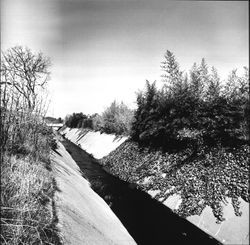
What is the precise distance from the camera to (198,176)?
955 cm

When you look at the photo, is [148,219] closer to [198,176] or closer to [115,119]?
[198,176]

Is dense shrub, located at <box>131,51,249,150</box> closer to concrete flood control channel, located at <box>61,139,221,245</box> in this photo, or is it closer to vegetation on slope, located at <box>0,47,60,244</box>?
concrete flood control channel, located at <box>61,139,221,245</box>

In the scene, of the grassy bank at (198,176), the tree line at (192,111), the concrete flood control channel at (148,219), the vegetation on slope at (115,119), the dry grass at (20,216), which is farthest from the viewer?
the vegetation on slope at (115,119)

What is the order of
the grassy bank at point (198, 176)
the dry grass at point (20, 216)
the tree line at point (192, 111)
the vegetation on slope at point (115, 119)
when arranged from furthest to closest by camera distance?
the vegetation on slope at point (115, 119)
the tree line at point (192, 111)
the grassy bank at point (198, 176)
the dry grass at point (20, 216)

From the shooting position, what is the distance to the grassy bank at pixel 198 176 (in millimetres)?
8031

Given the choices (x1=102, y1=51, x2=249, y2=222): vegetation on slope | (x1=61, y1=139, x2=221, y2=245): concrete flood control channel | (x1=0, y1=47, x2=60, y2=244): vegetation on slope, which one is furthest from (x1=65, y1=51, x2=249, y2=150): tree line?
(x1=0, y1=47, x2=60, y2=244): vegetation on slope

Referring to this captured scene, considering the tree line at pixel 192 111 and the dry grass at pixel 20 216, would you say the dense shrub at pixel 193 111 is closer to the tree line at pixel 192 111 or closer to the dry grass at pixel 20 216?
the tree line at pixel 192 111

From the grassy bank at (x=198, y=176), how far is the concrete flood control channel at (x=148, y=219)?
0.58 metres

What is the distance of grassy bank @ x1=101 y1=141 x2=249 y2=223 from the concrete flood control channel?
22.8 inches

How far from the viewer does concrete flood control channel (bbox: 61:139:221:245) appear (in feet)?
22.5

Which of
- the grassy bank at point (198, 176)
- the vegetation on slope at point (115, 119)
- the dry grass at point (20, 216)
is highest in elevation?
the vegetation on slope at point (115, 119)

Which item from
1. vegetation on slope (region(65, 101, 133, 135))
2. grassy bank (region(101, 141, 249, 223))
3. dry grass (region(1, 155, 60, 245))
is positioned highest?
vegetation on slope (region(65, 101, 133, 135))

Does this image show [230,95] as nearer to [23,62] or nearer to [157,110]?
[157,110]

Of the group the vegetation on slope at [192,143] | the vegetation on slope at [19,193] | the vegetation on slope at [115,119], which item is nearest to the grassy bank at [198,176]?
the vegetation on slope at [192,143]
